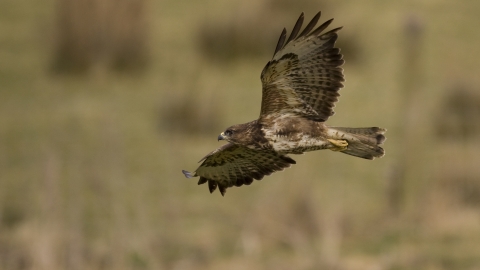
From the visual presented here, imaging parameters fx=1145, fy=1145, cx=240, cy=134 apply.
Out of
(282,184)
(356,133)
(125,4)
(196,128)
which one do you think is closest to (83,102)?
(196,128)

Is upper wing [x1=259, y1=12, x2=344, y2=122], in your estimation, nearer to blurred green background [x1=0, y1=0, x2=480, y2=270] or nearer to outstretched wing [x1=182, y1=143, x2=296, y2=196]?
outstretched wing [x1=182, y1=143, x2=296, y2=196]

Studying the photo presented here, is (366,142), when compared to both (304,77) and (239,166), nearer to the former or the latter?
(304,77)

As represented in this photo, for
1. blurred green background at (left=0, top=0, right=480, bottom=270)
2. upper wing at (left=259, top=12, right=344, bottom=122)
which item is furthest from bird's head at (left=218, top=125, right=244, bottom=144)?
blurred green background at (left=0, top=0, right=480, bottom=270)

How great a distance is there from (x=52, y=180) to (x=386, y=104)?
627 centimetres

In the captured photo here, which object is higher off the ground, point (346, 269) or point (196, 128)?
point (196, 128)

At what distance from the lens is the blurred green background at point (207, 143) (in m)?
11.2

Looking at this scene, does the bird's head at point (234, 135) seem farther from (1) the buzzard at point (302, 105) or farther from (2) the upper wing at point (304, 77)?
(2) the upper wing at point (304, 77)

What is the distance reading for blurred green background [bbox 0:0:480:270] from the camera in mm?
11180

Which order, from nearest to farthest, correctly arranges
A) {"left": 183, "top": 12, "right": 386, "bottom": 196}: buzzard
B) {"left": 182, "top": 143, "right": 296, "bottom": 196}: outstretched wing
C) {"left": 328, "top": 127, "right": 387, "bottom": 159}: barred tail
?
{"left": 183, "top": 12, "right": 386, "bottom": 196}: buzzard < {"left": 328, "top": 127, "right": 387, "bottom": 159}: barred tail < {"left": 182, "top": 143, "right": 296, "bottom": 196}: outstretched wing

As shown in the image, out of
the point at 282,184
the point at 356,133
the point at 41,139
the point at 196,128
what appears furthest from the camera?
the point at 196,128

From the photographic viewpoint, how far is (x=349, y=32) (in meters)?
16.8

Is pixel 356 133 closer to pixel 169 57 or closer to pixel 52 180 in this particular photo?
pixel 52 180

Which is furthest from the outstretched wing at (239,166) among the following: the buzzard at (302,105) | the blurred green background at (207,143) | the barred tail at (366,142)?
the blurred green background at (207,143)

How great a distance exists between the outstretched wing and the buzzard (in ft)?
0.91
